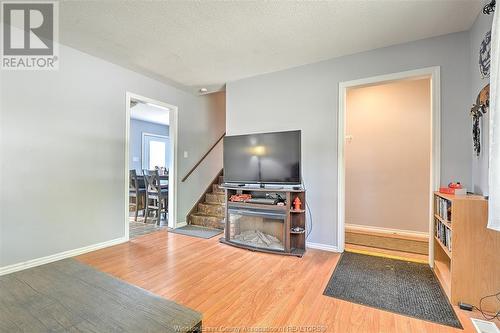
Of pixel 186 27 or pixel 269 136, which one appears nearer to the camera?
pixel 186 27

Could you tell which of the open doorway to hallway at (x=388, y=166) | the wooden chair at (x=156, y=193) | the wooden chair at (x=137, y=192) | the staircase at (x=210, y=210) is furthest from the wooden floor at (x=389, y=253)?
the wooden chair at (x=137, y=192)

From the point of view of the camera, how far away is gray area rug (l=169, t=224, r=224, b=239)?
3.75 meters

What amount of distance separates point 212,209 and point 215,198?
28 centimetres

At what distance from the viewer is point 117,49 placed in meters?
2.88

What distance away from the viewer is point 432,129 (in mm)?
2594

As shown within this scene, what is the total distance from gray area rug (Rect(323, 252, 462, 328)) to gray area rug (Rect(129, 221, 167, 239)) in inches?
117

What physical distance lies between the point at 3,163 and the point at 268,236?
2.96 metres

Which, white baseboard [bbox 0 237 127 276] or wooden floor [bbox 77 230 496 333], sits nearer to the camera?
wooden floor [bbox 77 230 496 333]

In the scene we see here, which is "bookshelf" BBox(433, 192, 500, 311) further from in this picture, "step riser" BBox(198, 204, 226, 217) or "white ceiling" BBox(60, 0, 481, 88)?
"step riser" BBox(198, 204, 226, 217)

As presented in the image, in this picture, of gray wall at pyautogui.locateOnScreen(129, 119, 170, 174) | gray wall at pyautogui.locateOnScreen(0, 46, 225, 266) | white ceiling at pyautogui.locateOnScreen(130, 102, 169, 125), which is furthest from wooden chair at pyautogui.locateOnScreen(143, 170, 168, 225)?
gray wall at pyautogui.locateOnScreen(129, 119, 170, 174)

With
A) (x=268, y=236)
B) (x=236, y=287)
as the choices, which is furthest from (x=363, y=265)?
(x=236, y=287)

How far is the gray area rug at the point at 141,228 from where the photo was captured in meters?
3.80

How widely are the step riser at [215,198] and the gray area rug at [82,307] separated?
11.3ft

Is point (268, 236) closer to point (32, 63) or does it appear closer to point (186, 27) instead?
point (186, 27)
